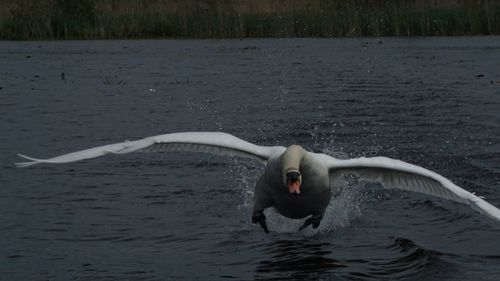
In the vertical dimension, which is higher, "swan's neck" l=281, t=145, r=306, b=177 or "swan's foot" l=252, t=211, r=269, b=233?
"swan's neck" l=281, t=145, r=306, b=177

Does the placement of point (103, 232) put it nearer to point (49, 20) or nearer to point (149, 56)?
point (149, 56)

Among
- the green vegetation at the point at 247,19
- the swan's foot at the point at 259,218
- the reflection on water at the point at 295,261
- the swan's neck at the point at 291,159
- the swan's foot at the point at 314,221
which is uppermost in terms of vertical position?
the green vegetation at the point at 247,19

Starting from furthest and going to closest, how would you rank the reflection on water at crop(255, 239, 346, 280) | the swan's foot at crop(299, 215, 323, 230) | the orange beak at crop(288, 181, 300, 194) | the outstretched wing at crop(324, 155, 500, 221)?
the swan's foot at crop(299, 215, 323, 230)
the reflection on water at crop(255, 239, 346, 280)
the outstretched wing at crop(324, 155, 500, 221)
the orange beak at crop(288, 181, 300, 194)

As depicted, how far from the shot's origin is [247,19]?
43875 millimetres

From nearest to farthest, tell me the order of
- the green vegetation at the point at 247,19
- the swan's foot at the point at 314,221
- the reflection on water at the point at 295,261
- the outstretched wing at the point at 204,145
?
the reflection on water at the point at 295,261 → the outstretched wing at the point at 204,145 → the swan's foot at the point at 314,221 → the green vegetation at the point at 247,19

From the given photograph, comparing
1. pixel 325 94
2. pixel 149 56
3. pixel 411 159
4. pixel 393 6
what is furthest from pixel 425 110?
pixel 393 6

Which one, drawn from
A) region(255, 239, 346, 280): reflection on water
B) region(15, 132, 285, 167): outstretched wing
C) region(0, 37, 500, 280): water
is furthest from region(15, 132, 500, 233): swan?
region(0, 37, 500, 280): water

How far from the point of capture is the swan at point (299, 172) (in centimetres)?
1033

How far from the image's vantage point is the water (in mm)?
11000

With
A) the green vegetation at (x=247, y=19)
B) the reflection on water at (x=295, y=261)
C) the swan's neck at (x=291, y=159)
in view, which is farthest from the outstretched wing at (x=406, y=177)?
the green vegetation at (x=247, y=19)

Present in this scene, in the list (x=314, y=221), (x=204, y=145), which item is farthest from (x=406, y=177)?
(x=204, y=145)

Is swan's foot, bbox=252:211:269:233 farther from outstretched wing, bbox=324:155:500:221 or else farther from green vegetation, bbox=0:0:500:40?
green vegetation, bbox=0:0:500:40

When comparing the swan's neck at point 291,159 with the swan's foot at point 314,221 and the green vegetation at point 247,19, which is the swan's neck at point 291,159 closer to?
the swan's foot at point 314,221

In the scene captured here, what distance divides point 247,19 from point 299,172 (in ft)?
112
